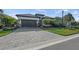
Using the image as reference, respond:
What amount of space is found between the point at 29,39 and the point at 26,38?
8 centimetres

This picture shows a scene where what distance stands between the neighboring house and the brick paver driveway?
0.41 feet

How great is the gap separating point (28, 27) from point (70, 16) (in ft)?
3.49

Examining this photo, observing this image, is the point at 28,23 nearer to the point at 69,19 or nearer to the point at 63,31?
the point at 63,31

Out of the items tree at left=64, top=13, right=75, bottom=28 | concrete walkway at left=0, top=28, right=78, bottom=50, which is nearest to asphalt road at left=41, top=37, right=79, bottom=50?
concrete walkway at left=0, top=28, right=78, bottom=50

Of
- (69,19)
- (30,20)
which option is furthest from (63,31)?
(30,20)

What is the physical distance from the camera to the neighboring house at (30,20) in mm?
5407

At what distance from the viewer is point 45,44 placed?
210 inches

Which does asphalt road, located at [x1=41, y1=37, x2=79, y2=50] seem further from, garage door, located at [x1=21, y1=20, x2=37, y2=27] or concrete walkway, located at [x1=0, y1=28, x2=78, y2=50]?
garage door, located at [x1=21, y1=20, x2=37, y2=27]

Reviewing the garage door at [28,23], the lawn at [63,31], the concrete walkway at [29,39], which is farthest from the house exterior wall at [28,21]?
the lawn at [63,31]

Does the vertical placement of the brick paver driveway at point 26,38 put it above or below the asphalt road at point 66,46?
above

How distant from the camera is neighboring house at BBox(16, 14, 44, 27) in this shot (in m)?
5.41

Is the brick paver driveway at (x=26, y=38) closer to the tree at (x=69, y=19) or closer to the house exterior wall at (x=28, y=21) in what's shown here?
the house exterior wall at (x=28, y=21)

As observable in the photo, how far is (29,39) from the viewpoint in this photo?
5312 mm
